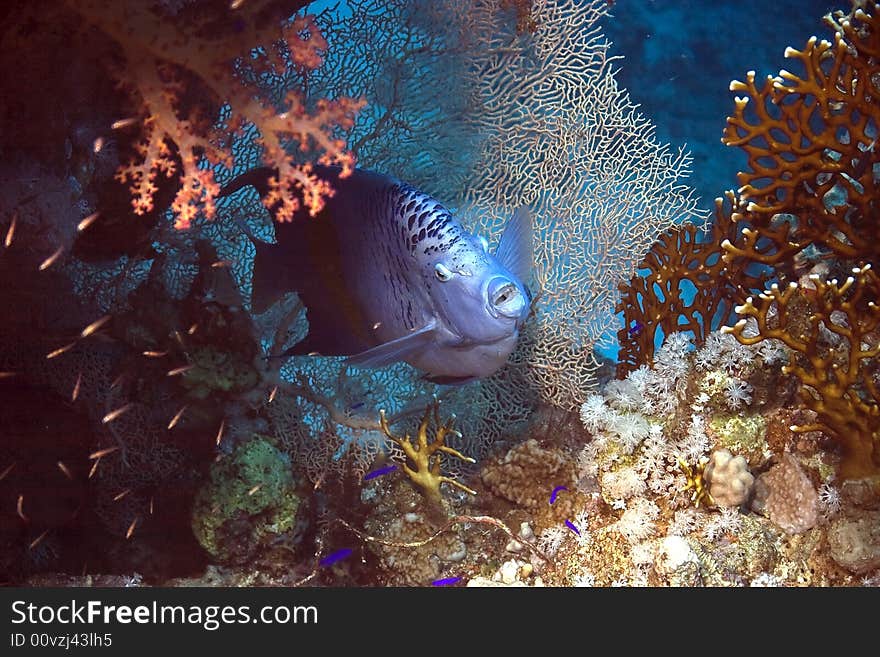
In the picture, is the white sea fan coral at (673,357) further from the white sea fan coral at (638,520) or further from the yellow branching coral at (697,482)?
the white sea fan coral at (638,520)

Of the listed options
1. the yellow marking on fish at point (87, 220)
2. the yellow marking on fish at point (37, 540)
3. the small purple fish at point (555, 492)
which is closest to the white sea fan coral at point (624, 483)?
the small purple fish at point (555, 492)

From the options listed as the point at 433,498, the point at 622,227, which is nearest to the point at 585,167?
the point at 622,227

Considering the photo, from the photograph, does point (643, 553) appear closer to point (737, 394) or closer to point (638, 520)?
point (638, 520)

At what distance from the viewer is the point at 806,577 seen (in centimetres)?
299

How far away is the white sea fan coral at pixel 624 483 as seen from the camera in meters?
3.37

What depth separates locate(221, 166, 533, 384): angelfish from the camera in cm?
278

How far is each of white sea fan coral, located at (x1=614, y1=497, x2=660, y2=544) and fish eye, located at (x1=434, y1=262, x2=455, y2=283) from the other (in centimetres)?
172

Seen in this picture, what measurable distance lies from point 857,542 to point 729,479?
2.01ft

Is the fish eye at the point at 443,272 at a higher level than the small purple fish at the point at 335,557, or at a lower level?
higher

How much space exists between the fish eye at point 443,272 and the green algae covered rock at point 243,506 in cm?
193

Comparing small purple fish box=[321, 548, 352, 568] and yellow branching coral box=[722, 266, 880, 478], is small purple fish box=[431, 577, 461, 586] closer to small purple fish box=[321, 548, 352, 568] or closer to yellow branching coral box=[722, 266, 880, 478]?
small purple fish box=[321, 548, 352, 568]

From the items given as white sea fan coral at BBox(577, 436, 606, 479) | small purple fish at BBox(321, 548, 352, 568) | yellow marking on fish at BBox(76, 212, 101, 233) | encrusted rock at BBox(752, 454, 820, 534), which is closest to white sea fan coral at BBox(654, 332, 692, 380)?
white sea fan coral at BBox(577, 436, 606, 479)

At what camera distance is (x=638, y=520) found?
3.23 m

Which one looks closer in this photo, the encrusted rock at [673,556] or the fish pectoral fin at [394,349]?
the fish pectoral fin at [394,349]
